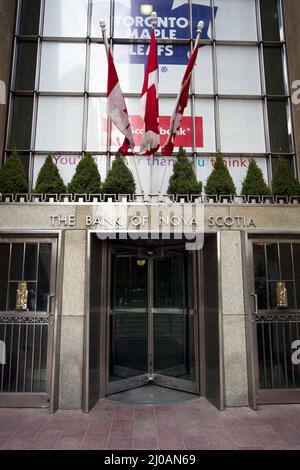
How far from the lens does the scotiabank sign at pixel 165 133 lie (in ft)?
28.8

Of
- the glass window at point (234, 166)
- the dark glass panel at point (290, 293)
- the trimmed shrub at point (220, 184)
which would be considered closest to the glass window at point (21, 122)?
the glass window at point (234, 166)

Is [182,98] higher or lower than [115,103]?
higher

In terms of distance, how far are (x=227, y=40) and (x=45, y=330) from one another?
8.91 meters

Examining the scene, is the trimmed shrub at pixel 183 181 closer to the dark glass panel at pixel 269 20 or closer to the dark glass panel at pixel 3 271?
the dark glass panel at pixel 3 271

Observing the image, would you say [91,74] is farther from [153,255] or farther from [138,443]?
[138,443]

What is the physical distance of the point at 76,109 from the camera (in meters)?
8.96

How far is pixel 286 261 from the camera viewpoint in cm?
662

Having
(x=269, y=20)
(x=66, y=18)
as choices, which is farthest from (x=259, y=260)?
(x=66, y=18)

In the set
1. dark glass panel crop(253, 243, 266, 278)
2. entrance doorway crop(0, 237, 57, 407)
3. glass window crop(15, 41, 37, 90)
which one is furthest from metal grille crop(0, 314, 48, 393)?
glass window crop(15, 41, 37, 90)

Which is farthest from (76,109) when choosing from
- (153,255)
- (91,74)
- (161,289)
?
(161,289)

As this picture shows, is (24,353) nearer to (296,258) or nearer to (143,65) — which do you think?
(296,258)

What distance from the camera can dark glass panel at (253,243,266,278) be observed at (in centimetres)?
655

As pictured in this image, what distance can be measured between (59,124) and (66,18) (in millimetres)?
3164

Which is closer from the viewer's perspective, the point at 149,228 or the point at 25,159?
the point at 149,228
